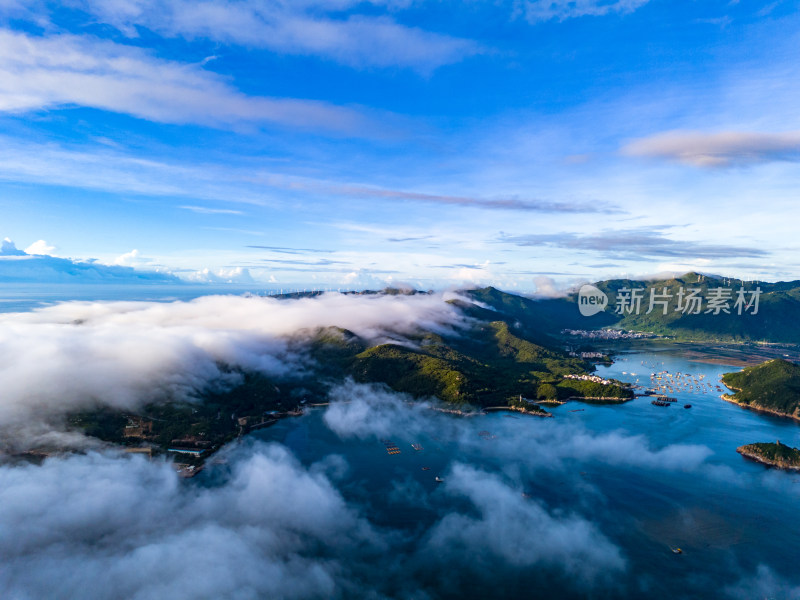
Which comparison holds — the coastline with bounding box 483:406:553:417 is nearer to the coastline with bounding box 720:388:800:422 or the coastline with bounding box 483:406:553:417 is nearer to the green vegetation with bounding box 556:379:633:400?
the green vegetation with bounding box 556:379:633:400

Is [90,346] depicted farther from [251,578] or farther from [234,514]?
[251,578]

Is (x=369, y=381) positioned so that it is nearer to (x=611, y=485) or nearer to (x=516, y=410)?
(x=516, y=410)

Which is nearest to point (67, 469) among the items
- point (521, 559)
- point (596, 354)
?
point (521, 559)

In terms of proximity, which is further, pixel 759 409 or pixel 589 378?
pixel 589 378

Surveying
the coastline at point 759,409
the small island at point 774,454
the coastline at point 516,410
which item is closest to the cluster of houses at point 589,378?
the coastline at point 516,410

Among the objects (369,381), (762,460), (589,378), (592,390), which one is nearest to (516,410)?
(592,390)
